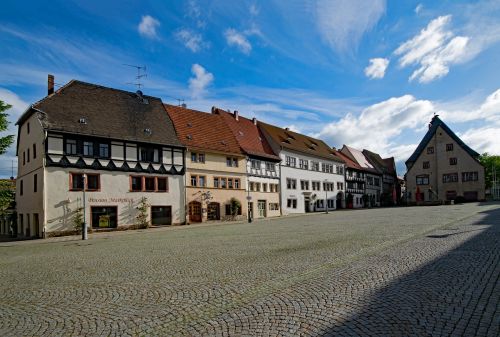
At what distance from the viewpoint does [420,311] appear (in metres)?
5.82

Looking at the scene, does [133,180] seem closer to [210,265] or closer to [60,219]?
[60,219]

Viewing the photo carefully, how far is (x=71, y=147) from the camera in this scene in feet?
89.9

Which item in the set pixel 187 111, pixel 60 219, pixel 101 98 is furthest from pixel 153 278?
pixel 187 111

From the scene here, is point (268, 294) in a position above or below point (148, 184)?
below

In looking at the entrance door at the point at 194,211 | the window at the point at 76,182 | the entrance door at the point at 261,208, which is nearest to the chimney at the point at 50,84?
the window at the point at 76,182

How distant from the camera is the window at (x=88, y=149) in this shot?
92.2 feet

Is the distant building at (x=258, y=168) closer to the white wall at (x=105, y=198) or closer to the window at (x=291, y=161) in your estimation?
the window at (x=291, y=161)

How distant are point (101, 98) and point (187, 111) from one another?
33.1ft

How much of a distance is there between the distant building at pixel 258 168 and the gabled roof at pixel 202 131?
1.57m

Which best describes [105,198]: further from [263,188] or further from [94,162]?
[263,188]

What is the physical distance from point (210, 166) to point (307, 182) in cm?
2000

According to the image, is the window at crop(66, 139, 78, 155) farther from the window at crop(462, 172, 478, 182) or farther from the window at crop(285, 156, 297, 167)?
the window at crop(462, 172, 478, 182)

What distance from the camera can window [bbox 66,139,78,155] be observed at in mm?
27203

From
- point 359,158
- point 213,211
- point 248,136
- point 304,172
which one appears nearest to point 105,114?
point 213,211
